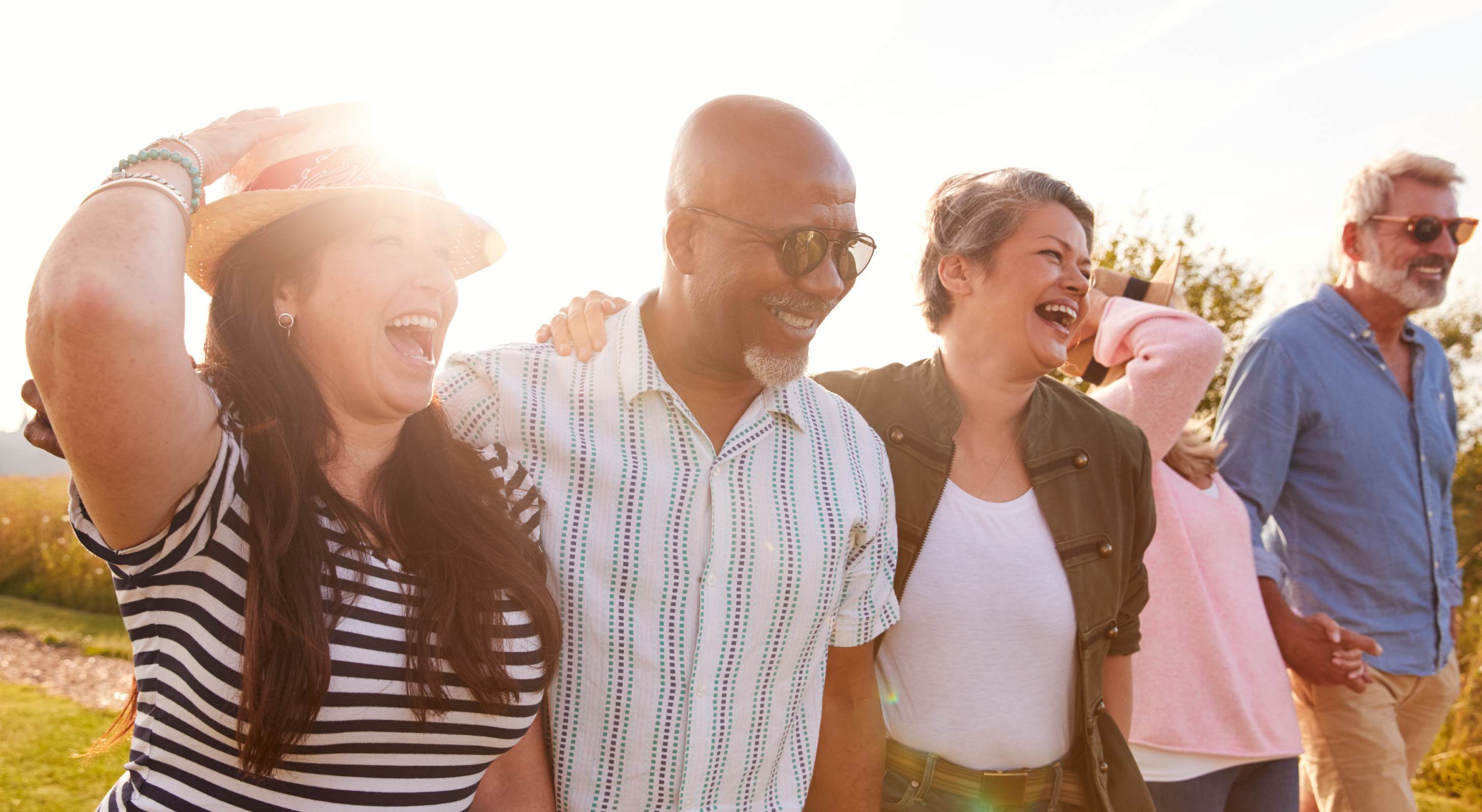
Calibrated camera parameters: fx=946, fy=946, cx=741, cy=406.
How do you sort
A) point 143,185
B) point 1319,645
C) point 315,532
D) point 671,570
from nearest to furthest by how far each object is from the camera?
point 143,185 → point 315,532 → point 671,570 → point 1319,645

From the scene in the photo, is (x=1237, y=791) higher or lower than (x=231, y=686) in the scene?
lower

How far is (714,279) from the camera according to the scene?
2.47 meters

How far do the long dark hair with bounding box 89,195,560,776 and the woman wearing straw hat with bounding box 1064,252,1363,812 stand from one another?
230 centimetres

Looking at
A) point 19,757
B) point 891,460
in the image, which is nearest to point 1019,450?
point 891,460

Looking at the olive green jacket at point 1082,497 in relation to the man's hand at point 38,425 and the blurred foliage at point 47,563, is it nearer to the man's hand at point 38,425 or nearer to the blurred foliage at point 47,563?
the man's hand at point 38,425

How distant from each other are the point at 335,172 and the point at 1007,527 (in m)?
2.10

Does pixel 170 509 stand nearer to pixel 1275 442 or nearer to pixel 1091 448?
pixel 1091 448

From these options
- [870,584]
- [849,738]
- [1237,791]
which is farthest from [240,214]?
[1237,791]

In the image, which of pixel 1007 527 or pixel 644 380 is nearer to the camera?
pixel 644 380

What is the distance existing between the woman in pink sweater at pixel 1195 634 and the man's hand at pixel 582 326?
6.54 feet

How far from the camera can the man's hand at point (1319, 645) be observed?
3.82 m

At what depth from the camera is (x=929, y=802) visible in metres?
2.79

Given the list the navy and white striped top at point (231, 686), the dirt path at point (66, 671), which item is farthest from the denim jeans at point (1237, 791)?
the dirt path at point (66, 671)

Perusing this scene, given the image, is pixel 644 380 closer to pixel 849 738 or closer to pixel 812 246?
pixel 812 246
